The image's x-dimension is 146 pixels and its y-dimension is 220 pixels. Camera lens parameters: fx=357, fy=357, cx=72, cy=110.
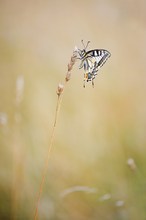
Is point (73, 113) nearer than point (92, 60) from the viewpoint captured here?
No

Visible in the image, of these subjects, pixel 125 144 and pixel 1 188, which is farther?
pixel 1 188

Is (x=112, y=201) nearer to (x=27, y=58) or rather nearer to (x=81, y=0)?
(x=27, y=58)

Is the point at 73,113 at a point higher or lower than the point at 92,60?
lower

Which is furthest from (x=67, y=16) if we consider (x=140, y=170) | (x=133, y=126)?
(x=140, y=170)
